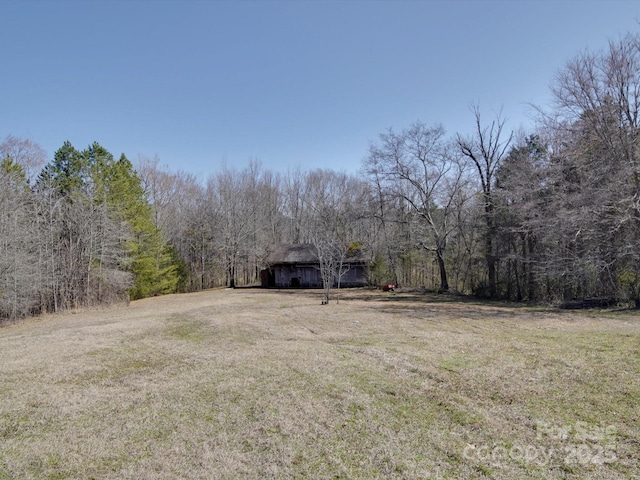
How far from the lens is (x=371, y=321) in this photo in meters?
10.8

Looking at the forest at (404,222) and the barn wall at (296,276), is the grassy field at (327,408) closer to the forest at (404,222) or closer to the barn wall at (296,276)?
the forest at (404,222)

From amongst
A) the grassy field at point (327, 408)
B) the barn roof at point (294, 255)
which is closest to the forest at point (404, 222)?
the barn roof at point (294, 255)

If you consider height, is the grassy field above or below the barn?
below

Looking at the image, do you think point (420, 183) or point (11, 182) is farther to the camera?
point (420, 183)

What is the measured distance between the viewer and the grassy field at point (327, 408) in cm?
297

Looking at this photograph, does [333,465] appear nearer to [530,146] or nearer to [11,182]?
[11,182]

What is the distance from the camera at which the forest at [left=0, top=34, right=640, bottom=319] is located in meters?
13.0

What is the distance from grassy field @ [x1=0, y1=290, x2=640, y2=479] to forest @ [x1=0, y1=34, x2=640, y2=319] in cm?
680

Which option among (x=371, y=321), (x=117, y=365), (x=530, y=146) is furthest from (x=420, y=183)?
(x=117, y=365)

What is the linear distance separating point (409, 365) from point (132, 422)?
3.97 metres

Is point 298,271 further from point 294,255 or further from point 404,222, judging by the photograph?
point 404,222

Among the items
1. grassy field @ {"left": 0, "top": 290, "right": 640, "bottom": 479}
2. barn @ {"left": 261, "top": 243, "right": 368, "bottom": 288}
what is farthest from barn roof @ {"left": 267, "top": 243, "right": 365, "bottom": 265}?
grassy field @ {"left": 0, "top": 290, "right": 640, "bottom": 479}

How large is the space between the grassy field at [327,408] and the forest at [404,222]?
22.3ft

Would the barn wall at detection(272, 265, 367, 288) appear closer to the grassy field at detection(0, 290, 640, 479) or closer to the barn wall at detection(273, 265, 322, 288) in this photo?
the barn wall at detection(273, 265, 322, 288)
